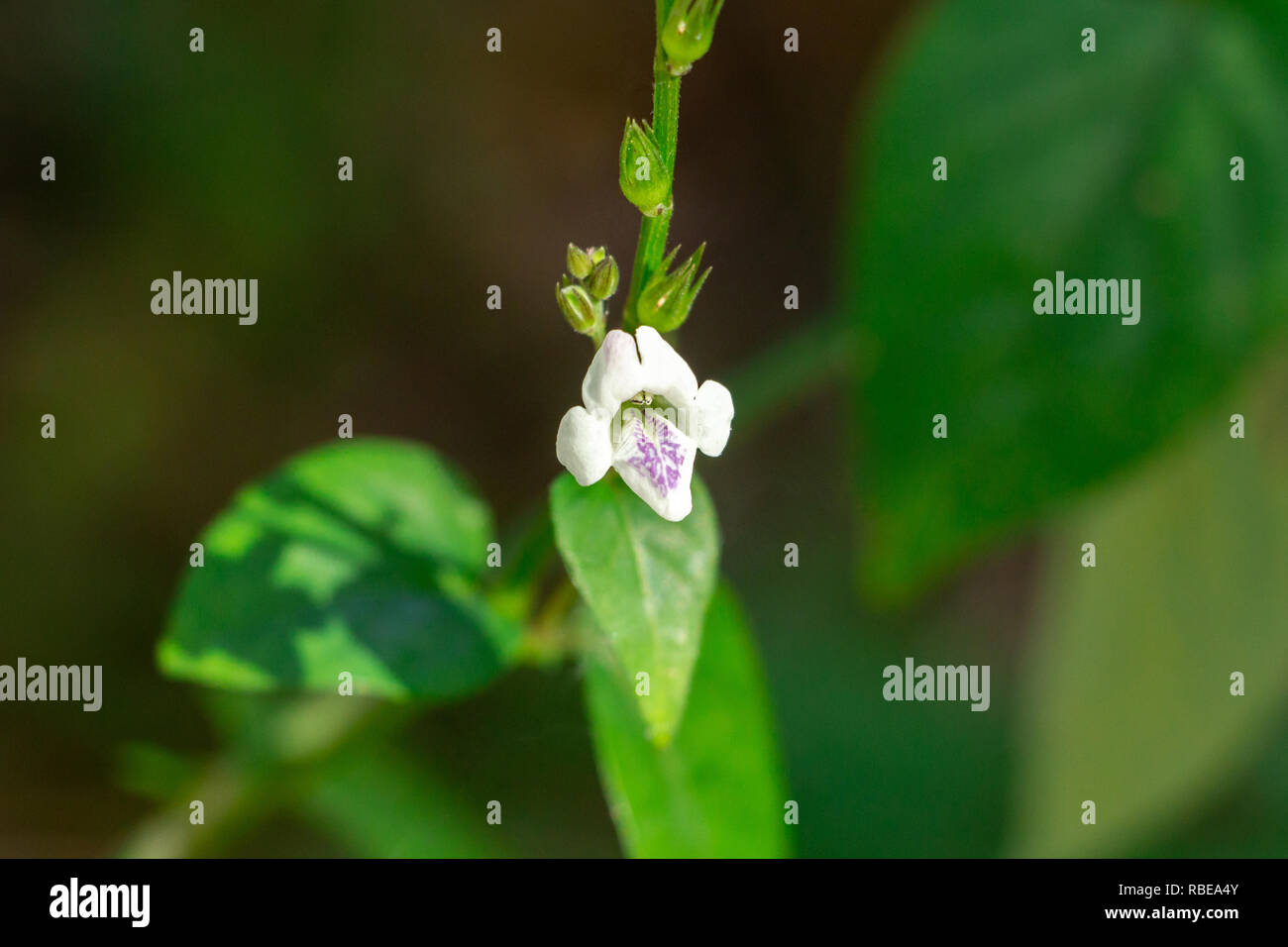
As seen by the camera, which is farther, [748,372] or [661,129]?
[748,372]

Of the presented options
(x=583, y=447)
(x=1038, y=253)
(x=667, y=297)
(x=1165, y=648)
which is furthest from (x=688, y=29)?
(x=1165, y=648)

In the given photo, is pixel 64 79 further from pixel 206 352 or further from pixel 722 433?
pixel 722 433

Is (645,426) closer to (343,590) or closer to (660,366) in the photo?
(660,366)

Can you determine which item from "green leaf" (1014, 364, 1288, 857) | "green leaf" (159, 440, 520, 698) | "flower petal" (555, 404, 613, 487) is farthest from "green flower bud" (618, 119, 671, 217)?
"green leaf" (1014, 364, 1288, 857)

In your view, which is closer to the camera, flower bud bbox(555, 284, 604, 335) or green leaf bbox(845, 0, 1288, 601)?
flower bud bbox(555, 284, 604, 335)

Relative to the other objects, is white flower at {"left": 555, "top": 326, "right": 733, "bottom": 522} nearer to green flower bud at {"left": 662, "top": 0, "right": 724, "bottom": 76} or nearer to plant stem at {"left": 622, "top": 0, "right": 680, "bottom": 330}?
plant stem at {"left": 622, "top": 0, "right": 680, "bottom": 330}

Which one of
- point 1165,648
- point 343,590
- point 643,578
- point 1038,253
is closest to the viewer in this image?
point 643,578

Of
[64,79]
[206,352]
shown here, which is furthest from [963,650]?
[64,79]
